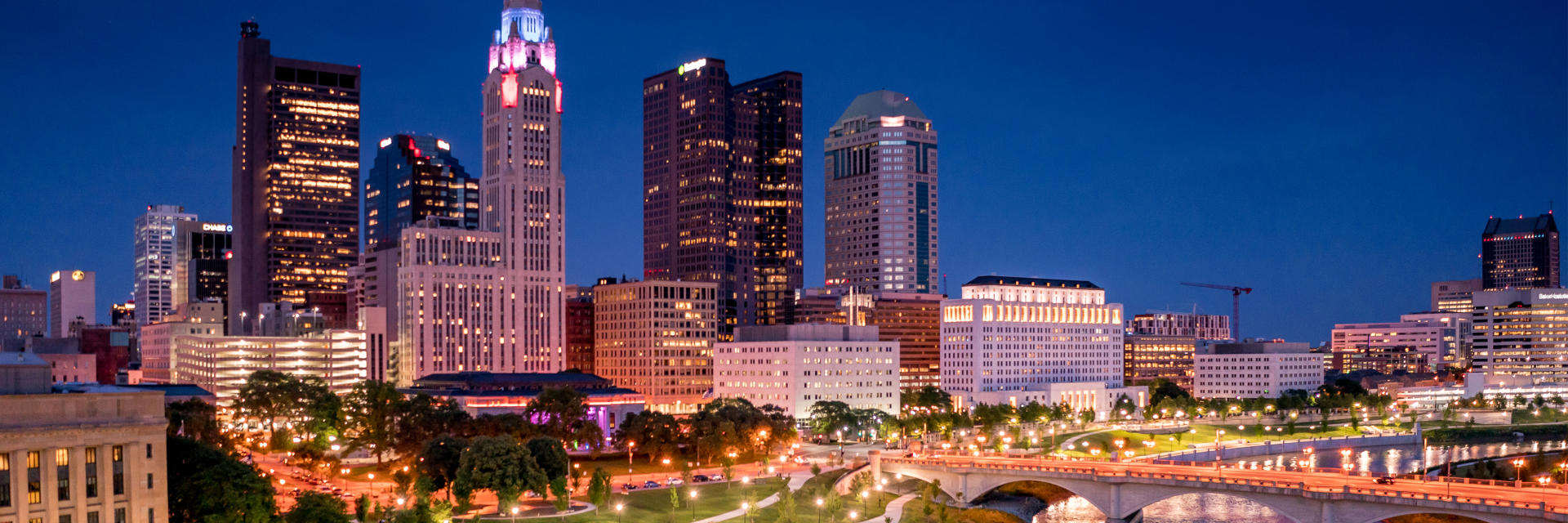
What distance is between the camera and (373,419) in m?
166

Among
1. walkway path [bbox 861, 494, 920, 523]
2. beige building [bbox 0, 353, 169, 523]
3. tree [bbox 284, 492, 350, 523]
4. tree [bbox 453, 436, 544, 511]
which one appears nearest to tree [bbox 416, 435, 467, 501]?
tree [bbox 453, 436, 544, 511]

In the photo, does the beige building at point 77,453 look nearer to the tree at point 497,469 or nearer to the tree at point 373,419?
the tree at point 497,469

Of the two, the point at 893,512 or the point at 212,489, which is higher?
the point at 212,489

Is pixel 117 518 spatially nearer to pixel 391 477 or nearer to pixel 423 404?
pixel 391 477

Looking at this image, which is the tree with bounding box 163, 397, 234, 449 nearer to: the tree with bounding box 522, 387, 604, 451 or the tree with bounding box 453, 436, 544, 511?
the tree with bounding box 522, 387, 604, 451

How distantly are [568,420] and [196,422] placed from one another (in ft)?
143

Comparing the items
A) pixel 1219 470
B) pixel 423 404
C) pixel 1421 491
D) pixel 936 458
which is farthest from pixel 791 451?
pixel 1421 491

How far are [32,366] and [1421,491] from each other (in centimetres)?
10510

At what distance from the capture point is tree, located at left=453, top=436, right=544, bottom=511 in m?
125

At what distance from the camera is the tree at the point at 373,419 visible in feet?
537

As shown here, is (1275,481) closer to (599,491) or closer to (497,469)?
(599,491)

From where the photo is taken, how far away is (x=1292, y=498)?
390 feet

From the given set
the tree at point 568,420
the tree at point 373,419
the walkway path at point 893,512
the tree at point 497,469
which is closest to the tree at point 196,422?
the tree at point 373,419

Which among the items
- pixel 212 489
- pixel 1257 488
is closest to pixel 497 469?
pixel 212 489
